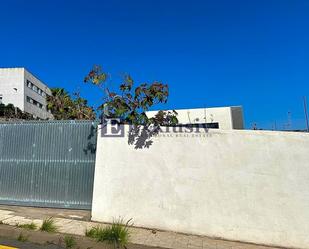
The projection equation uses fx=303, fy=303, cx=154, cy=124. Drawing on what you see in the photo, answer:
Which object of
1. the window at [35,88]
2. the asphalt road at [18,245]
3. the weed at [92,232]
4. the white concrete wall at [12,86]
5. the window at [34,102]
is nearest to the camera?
the asphalt road at [18,245]

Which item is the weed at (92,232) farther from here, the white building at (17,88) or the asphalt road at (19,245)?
the white building at (17,88)

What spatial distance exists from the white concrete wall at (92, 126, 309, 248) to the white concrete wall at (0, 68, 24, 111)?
144 ft

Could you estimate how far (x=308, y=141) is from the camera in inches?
249

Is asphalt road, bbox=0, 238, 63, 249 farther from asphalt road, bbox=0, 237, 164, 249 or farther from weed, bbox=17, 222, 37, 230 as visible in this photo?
weed, bbox=17, 222, 37, 230

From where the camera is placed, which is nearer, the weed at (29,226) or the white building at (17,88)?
the weed at (29,226)

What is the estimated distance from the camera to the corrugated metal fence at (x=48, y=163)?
25.2 feet

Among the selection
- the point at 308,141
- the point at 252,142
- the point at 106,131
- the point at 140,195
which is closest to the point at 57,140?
the point at 106,131

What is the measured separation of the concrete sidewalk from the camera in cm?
598

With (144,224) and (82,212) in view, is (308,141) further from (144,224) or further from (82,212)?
(82,212)

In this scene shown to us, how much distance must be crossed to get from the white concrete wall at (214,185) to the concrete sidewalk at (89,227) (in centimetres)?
24

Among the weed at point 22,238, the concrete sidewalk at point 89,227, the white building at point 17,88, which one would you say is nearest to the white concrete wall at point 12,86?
the white building at point 17,88

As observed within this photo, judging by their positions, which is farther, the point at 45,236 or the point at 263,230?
the point at 263,230

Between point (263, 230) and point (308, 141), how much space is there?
2.09 m

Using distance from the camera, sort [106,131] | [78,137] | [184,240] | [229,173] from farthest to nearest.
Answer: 1. [78,137]
2. [106,131]
3. [229,173]
4. [184,240]
